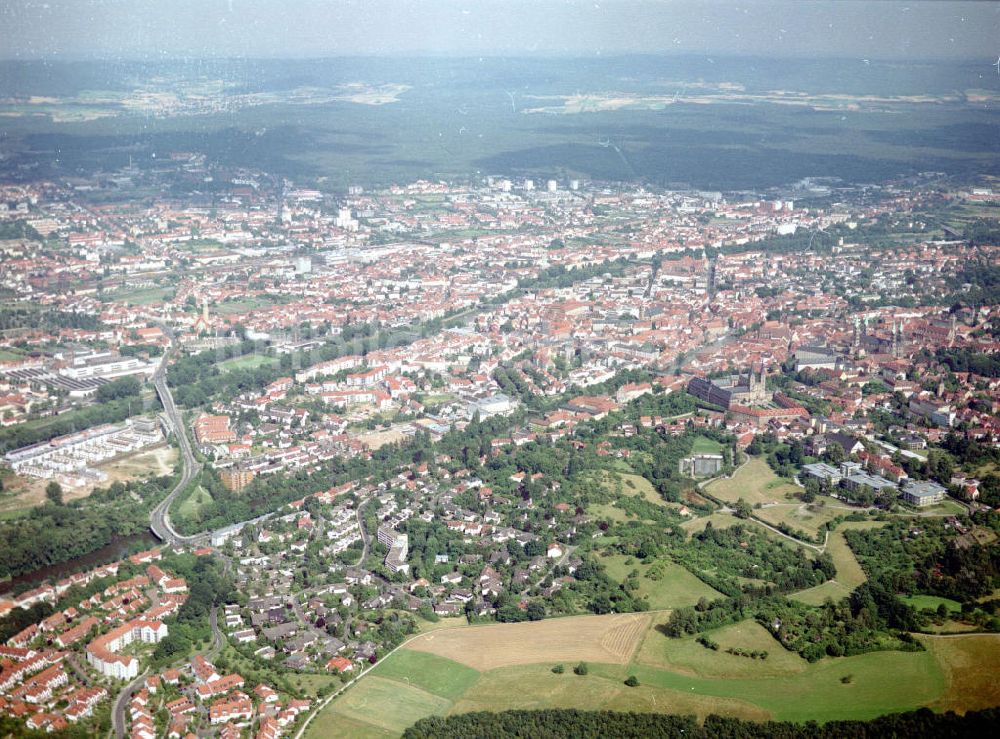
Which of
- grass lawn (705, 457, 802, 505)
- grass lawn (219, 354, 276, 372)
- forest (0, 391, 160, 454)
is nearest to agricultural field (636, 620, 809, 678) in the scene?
grass lawn (705, 457, 802, 505)

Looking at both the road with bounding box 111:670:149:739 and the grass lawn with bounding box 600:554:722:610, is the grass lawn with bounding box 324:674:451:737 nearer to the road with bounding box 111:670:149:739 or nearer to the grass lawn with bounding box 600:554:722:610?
the road with bounding box 111:670:149:739

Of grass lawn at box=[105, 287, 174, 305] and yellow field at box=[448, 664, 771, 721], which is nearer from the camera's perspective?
yellow field at box=[448, 664, 771, 721]

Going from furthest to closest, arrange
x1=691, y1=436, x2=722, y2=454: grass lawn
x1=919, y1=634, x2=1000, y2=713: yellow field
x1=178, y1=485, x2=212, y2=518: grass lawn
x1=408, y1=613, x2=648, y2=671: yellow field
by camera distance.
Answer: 1. x1=691, y1=436, x2=722, y2=454: grass lawn
2. x1=178, y1=485, x2=212, y2=518: grass lawn
3. x1=408, y1=613, x2=648, y2=671: yellow field
4. x1=919, y1=634, x2=1000, y2=713: yellow field

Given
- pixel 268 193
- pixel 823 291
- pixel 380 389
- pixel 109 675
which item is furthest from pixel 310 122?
pixel 109 675

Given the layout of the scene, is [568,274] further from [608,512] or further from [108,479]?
[108,479]

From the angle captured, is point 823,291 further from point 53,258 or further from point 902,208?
point 53,258

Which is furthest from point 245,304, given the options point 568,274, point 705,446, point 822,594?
point 822,594
